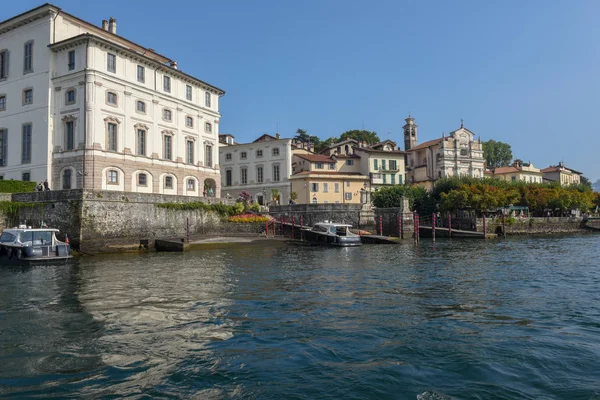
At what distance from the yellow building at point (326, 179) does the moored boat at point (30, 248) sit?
35315 mm

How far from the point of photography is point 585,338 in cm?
848

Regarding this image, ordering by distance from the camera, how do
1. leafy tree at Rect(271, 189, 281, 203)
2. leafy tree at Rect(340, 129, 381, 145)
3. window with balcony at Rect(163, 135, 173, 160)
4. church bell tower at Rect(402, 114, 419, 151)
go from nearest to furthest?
window with balcony at Rect(163, 135, 173, 160) < leafy tree at Rect(271, 189, 281, 203) < church bell tower at Rect(402, 114, 419, 151) < leafy tree at Rect(340, 129, 381, 145)

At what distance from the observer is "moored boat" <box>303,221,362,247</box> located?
33.3 metres

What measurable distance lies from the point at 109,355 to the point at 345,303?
620cm

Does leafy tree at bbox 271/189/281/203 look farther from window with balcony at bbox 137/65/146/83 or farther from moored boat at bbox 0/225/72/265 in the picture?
moored boat at bbox 0/225/72/265

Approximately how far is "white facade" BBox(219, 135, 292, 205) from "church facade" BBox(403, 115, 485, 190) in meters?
28.0

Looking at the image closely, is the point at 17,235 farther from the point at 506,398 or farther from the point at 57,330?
the point at 506,398

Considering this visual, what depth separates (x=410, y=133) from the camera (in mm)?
84062

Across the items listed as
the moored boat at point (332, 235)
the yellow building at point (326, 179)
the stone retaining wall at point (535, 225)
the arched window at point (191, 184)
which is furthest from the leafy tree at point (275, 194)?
the stone retaining wall at point (535, 225)

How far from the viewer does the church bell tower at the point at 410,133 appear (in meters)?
83.9

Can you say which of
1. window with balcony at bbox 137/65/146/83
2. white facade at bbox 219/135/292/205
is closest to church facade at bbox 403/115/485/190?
white facade at bbox 219/135/292/205

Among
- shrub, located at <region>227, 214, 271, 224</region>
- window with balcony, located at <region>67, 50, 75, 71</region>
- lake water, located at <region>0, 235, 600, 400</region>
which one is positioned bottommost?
lake water, located at <region>0, 235, 600, 400</region>

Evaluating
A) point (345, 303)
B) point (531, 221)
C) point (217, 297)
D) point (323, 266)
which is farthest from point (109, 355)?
point (531, 221)

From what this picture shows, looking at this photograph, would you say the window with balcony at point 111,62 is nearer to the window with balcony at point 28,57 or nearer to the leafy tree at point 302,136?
the window with balcony at point 28,57
